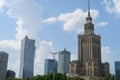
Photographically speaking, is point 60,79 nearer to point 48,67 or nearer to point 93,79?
point 48,67

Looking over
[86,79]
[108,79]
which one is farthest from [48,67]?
[108,79]

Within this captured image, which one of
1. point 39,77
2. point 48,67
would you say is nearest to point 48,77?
point 39,77

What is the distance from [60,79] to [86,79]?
1658 inches

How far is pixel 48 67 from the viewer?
629 feet

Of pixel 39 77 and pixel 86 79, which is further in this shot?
pixel 86 79

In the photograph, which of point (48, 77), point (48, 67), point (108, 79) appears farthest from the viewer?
point (48, 67)

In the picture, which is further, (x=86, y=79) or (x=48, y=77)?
(x=86, y=79)

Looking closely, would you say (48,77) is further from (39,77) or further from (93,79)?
(93,79)

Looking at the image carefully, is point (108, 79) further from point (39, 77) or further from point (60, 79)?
point (39, 77)

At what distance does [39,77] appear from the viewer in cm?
15888

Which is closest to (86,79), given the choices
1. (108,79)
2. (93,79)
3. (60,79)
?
(93,79)

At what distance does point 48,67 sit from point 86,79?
92.6 feet

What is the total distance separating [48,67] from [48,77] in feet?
116

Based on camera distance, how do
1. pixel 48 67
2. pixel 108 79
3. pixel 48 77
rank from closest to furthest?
pixel 48 77 → pixel 108 79 → pixel 48 67
